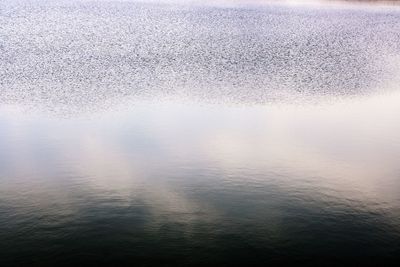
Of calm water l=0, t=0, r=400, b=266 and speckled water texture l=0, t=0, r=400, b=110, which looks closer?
calm water l=0, t=0, r=400, b=266

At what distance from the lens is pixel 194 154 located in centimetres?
2992

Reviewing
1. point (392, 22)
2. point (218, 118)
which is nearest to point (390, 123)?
point (218, 118)

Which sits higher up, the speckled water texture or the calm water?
the speckled water texture

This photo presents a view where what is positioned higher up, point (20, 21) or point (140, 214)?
point (20, 21)

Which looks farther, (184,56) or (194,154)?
(184,56)

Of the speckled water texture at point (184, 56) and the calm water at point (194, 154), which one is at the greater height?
the speckled water texture at point (184, 56)

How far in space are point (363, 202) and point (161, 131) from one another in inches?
636

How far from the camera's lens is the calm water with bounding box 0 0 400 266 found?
19.8m

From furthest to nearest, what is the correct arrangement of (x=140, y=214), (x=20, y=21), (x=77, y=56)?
1. (x=20, y=21)
2. (x=77, y=56)
3. (x=140, y=214)

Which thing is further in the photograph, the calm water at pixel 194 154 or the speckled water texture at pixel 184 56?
the speckled water texture at pixel 184 56

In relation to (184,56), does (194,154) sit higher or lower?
lower

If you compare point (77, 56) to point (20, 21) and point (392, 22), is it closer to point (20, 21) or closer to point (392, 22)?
point (20, 21)

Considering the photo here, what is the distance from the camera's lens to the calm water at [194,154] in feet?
65.0

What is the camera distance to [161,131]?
34.0m
